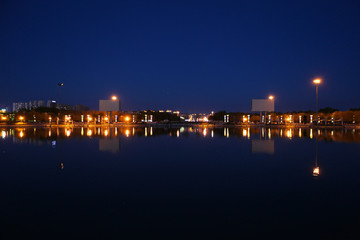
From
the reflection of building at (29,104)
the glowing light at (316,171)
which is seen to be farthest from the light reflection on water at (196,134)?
the reflection of building at (29,104)

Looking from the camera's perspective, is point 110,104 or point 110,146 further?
point 110,104

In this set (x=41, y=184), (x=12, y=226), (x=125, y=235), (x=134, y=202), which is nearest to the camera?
(x=125, y=235)

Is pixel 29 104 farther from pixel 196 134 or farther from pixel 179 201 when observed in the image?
pixel 179 201

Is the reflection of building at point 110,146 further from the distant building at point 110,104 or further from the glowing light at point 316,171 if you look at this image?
the distant building at point 110,104

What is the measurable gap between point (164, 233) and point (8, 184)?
5143 mm

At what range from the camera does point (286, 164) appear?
30.3 feet

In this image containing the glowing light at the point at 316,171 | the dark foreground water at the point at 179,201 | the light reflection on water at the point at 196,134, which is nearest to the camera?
the dark foreground water at the point at 179,201

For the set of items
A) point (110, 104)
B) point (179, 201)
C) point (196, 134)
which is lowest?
point (179, 201)

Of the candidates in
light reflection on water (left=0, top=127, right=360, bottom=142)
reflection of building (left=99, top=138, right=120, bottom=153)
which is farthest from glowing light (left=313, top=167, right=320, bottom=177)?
light reflection on water (left=0, top=127, right=360, bottom=142)

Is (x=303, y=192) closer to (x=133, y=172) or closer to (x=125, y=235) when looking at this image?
(x=125, y=235)

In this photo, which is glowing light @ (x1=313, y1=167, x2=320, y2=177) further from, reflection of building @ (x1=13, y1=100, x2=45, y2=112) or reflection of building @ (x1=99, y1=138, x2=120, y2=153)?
reflection of building @ (x1=13, y1=100, x2=45, y2=112)

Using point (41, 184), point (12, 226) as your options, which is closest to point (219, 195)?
point (12, 226)

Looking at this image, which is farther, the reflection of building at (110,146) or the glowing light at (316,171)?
the reflection of building at (110,146)

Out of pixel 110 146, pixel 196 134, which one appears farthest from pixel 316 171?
pixel 196 134
